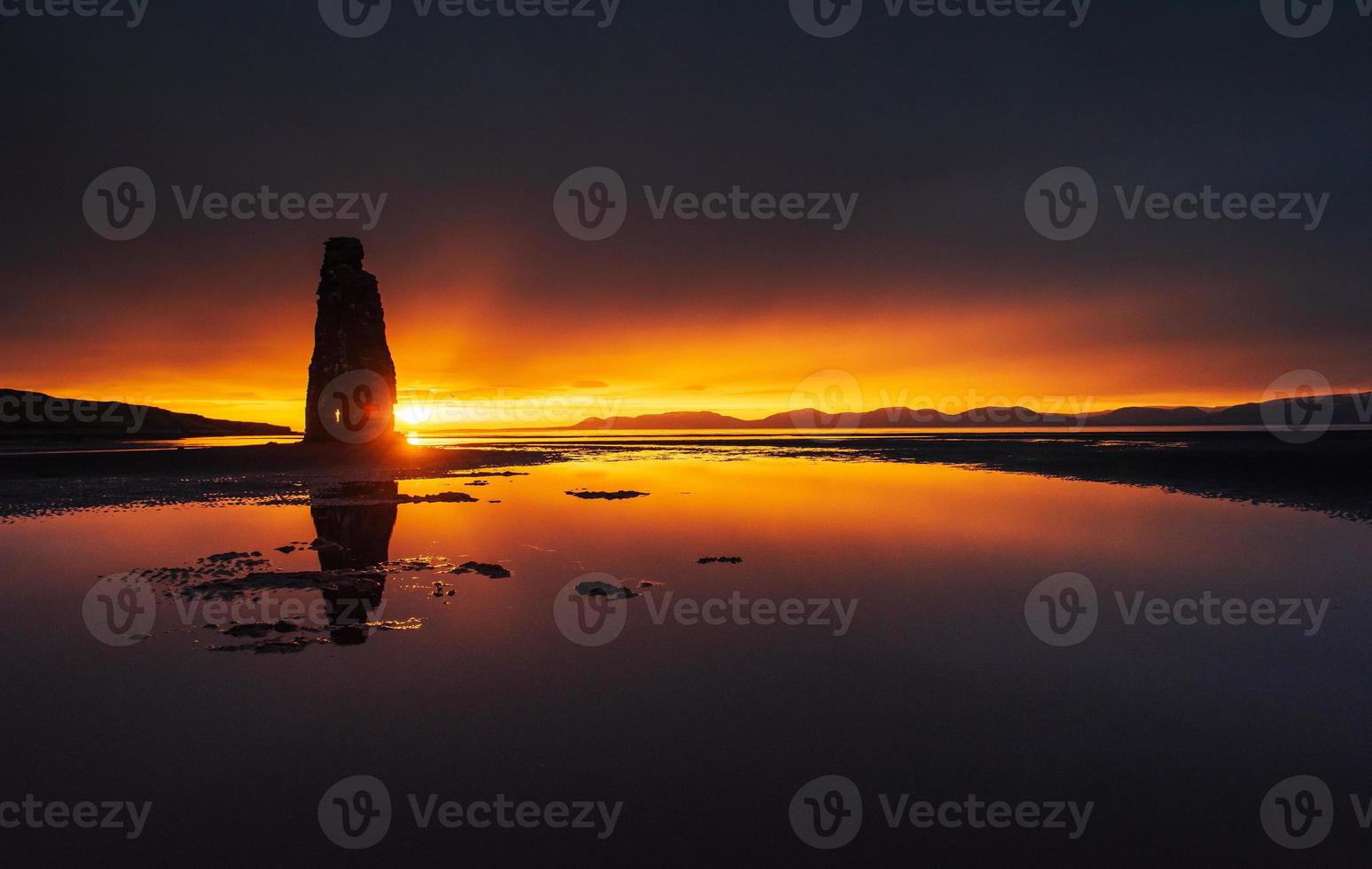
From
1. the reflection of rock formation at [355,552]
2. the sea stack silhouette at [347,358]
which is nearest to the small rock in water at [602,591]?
the reflection of rock formation at [355,552]

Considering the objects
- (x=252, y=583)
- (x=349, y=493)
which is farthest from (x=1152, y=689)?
(x=349, y=493)

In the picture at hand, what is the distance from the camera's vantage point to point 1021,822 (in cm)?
497

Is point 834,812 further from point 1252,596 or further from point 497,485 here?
point 497,485

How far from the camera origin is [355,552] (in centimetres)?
1469

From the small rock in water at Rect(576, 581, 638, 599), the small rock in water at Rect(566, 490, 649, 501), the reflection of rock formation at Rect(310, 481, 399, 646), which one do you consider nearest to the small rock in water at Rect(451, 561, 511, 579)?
the reflection of rock formation at Rect(310, 481, 399, 646)

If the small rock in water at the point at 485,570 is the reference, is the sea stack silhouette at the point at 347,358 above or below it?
above

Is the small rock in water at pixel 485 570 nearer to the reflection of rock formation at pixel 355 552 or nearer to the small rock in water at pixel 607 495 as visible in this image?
the reflection of rock formation at pixel 355 552

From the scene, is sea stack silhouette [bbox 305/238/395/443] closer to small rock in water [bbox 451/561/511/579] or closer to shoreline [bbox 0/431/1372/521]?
shoreline [bbox 0/431/1372/521]

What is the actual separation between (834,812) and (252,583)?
11.9 m

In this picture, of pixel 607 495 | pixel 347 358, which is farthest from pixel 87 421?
pixel 607 495

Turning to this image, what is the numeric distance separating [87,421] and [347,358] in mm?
125503

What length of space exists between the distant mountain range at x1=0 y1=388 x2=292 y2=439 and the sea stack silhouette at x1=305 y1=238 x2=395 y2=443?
7080cm

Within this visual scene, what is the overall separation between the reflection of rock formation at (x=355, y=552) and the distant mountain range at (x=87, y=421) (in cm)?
10597

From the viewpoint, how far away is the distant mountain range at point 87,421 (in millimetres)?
103250
